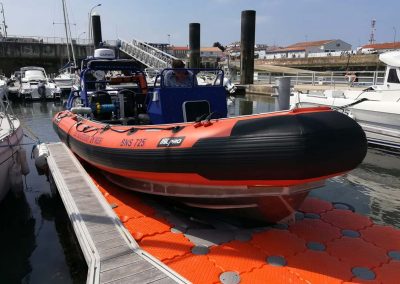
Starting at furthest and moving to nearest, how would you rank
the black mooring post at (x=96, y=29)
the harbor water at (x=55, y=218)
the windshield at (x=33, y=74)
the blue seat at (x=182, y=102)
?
the black mooring post at (x=96, y=29)
the windshield at (x=33, y=74)
the blue seat at (x=182, y=102)
the harbor water at (x=55, y=218)

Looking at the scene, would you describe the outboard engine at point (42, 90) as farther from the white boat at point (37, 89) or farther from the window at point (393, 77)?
the window at point (393, 77)

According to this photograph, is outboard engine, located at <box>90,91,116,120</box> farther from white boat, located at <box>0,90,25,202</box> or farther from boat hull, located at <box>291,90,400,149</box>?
boat hull, located at <box>291,90,400,149</box>

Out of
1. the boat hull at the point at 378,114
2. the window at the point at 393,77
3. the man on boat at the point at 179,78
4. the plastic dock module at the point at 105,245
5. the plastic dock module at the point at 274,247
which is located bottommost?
the plastic dock module at the point at 274,247

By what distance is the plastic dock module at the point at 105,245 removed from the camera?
2.88 metres

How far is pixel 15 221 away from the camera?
4.93 meters

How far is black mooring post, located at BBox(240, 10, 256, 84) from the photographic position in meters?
21.3

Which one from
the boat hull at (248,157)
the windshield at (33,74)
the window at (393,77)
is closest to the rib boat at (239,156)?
the boat hull at (248,157)

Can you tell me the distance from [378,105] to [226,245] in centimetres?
645

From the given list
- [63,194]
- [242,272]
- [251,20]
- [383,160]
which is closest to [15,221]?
[63,194]

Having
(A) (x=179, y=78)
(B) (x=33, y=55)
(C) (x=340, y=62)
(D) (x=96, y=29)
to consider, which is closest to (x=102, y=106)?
(A) (x=179, y=78)

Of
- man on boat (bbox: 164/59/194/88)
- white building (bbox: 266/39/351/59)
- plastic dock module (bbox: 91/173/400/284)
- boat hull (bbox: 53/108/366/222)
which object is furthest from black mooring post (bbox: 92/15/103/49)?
white building (bbox: 266/39/351/59)

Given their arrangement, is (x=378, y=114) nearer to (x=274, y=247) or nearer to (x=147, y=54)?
(x=274, y=247)

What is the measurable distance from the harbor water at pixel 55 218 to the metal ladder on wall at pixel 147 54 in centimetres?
1934

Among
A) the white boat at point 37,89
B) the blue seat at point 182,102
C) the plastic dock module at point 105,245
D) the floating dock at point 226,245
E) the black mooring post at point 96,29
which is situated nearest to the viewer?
the plastic dock module at point 105,245
